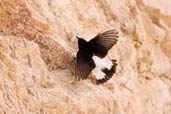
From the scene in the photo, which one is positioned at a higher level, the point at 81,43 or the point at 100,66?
the point at 81,43

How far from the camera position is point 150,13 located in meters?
3.05

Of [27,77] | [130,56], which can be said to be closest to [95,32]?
[130,56]

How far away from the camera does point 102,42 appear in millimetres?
2180

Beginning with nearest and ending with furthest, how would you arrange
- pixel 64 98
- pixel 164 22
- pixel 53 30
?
pixel 64 98 < pixel 53 30 < pixel 164 22

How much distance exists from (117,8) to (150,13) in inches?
15.5

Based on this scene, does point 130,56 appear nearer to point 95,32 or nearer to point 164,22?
point 95,32

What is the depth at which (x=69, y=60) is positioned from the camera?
85.8 inches

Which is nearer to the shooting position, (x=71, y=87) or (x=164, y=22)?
(x=71, y=87)

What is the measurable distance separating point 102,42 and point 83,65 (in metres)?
0.14

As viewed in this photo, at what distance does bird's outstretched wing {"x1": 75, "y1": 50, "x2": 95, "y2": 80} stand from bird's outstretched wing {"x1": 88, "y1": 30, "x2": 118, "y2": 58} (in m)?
0.05

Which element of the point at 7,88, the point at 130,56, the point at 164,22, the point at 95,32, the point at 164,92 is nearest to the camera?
the point at 7,88

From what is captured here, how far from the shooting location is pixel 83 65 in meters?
2.12

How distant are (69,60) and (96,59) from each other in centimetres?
11

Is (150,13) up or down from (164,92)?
up
